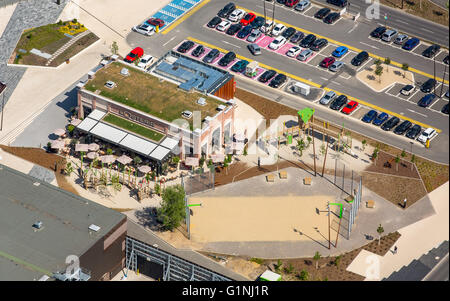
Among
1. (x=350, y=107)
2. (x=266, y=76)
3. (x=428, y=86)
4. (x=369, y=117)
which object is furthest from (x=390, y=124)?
(x=266, y=76)

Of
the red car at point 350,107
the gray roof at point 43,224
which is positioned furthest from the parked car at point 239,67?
the gray roof at point 43,224

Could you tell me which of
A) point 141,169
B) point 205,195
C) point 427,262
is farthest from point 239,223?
point 427,262

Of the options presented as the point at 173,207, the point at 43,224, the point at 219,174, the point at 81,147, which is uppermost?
the point at 43,224

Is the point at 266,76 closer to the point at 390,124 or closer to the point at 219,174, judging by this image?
the point at 390,124

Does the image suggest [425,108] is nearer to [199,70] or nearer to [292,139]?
[292,139]

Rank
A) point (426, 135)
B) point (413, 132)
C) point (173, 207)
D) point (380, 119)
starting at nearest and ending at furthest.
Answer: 1. point (173, 207)
2. point (426, 135)
3. point (413, 132)
4. point (380, 119)

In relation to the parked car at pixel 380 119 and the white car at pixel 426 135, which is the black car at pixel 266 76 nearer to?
the parked car at pixel 380 119

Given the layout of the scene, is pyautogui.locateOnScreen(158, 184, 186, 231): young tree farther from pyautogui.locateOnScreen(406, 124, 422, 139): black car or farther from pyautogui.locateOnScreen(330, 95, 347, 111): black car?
pyautogui.locateOnScreen(406, 124, 422, 139): black car

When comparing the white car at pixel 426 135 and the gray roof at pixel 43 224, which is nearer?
the gray roof at pixel 43 224
